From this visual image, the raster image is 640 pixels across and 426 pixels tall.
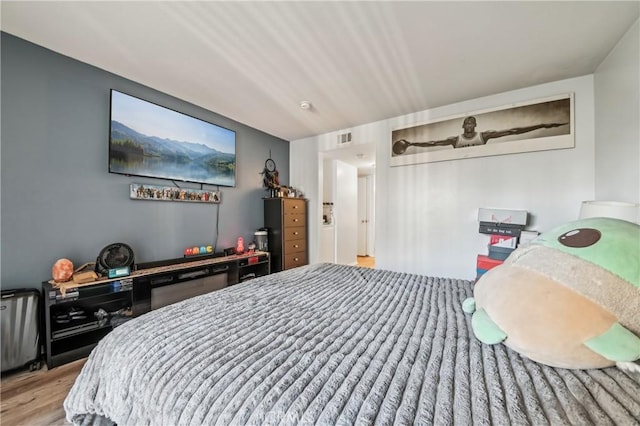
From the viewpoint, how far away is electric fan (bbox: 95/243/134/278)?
2.13 meters

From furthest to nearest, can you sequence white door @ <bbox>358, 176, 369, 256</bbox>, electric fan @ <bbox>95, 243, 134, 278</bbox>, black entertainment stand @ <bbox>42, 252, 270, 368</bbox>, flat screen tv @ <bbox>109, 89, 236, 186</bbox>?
white door @ <bbox>358, 176, 369, 256</bbox>, flat screen tv @ <bbox>109, 89, 236, 186</bbox>, electric fan @ <bbox>95, 243, 134, 278</bbox>, black entertainment stand @ <bbox>42, 252, 270, 368</bbox>

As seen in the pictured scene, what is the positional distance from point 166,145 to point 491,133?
3735mm

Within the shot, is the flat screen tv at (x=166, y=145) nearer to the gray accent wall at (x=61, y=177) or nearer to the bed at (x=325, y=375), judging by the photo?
the gray accent wall at (x=61, y=177)

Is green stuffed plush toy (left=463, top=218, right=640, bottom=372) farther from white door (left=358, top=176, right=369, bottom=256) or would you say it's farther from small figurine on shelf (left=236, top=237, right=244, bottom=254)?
white door (left=358, top=176, right=369, bottom=256)

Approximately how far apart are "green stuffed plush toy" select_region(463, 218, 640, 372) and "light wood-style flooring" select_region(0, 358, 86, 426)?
2.28 metres

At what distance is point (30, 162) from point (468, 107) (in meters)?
4.35

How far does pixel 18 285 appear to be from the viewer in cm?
187

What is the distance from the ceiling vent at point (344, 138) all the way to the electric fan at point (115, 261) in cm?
312

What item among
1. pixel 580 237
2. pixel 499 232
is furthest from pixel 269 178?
pixel 580 237

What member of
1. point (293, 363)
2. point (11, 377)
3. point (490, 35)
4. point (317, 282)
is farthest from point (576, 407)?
point (11, 377)

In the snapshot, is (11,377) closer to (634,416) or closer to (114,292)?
(114,292)

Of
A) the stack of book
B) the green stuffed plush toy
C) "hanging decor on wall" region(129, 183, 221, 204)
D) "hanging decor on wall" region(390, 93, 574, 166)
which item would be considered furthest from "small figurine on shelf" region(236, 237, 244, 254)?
the green stuffed plush toy

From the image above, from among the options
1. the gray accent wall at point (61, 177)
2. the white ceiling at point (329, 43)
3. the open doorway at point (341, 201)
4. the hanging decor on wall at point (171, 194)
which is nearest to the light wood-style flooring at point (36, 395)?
the gray accent wall at point (61, 177)

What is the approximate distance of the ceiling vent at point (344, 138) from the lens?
153 inches
